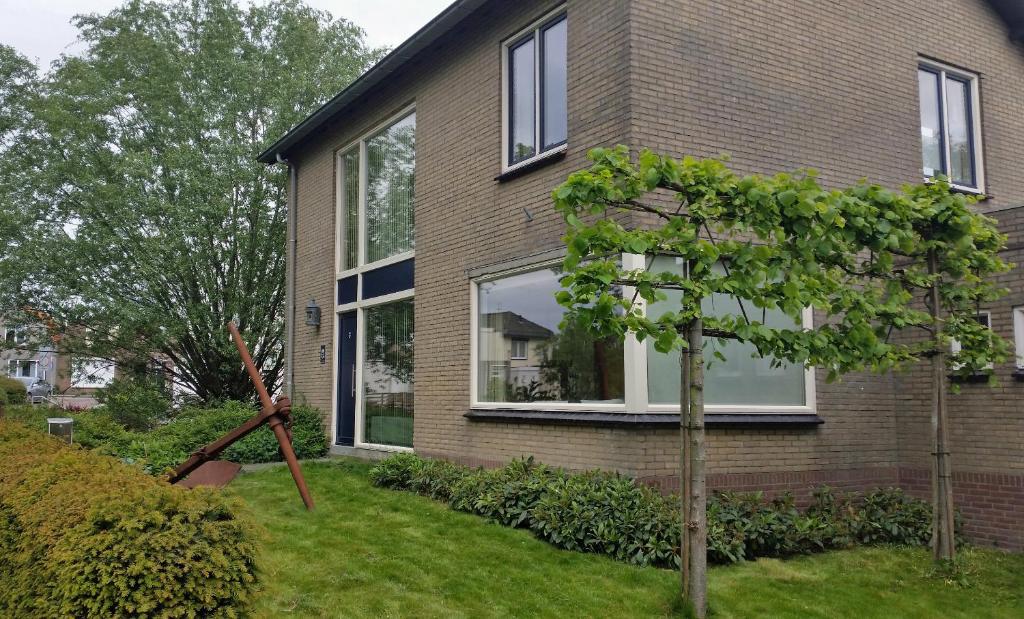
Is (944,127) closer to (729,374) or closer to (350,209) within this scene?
(729,374)

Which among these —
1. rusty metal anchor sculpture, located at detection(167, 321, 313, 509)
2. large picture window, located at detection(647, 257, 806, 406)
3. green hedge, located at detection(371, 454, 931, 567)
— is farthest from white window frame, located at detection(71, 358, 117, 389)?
large picture window, located at detection(647, 257, 806, 406)

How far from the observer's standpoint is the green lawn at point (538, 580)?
5.48 metres

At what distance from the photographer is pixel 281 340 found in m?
18.2

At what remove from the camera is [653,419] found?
7559 mm

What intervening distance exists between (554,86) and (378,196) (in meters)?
4.74

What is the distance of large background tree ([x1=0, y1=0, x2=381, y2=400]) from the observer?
16562mm

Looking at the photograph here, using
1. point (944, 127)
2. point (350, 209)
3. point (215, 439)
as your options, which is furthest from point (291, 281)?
point (944, 127)

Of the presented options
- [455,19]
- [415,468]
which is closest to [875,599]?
[415,468]

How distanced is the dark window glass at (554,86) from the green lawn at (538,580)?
4276 mm

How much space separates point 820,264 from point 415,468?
553cm

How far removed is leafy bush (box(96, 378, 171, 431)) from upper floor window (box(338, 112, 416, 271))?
6.01 m

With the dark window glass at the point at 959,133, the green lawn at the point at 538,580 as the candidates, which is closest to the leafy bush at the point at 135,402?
the green lawn at the point at 538,580

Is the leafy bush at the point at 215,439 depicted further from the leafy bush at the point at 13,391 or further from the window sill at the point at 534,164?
the leafy bush at the point at 13,391

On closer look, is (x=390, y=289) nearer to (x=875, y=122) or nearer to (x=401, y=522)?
(x=401, y=522)
